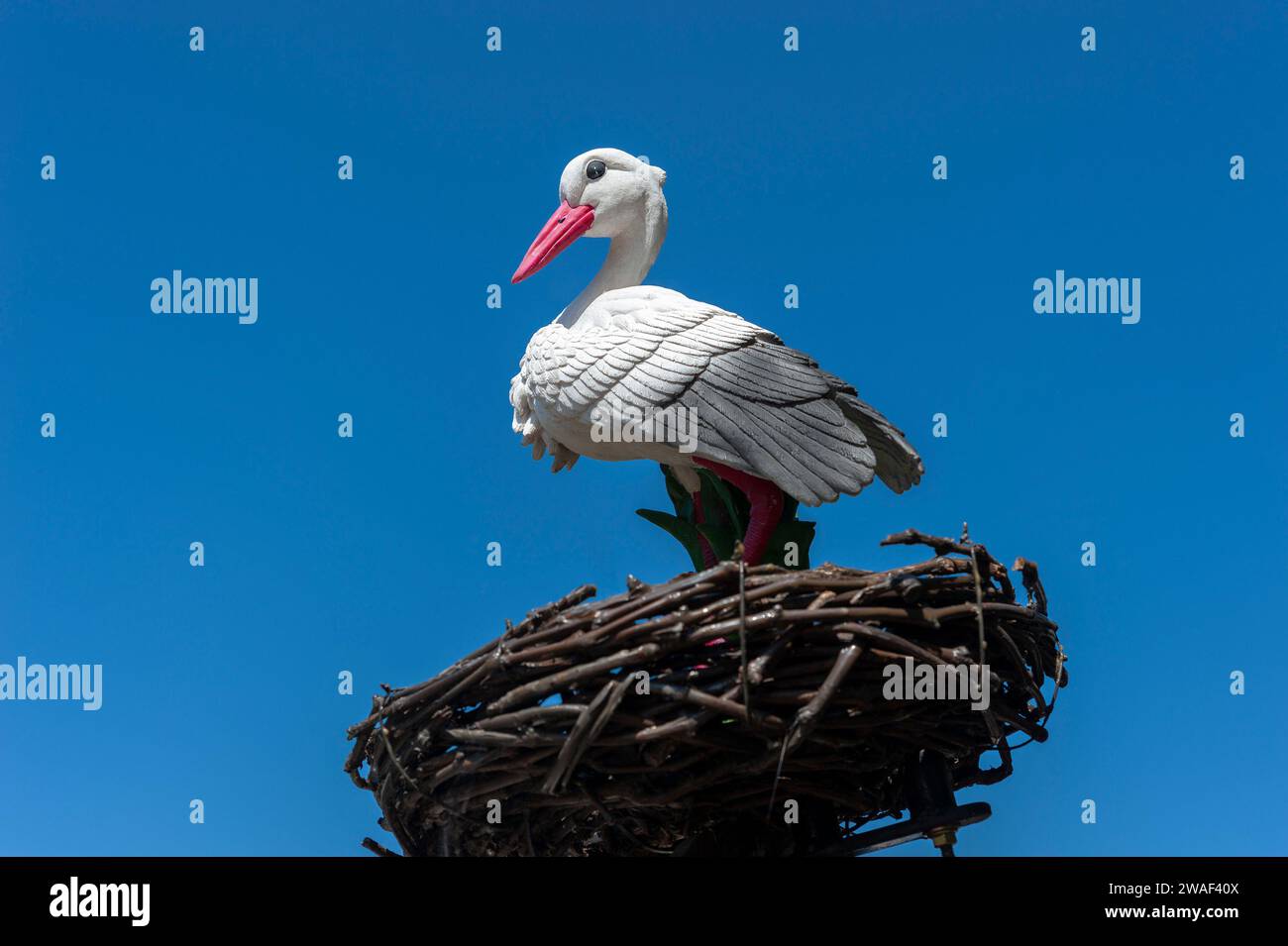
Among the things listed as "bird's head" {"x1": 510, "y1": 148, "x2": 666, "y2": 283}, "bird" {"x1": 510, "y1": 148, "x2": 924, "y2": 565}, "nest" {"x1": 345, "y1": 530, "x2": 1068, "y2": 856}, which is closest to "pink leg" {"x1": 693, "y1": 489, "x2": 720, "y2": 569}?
"bird" {"x1": 510, "y1": 148, "x2": 924, "y2": 565}

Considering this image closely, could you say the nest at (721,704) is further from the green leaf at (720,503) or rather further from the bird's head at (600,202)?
the bird's head at (600,202)

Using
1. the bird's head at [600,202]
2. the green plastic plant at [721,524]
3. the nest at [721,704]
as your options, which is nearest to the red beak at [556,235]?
the bird's head at [600,202]

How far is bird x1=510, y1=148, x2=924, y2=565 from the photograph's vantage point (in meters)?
3.25

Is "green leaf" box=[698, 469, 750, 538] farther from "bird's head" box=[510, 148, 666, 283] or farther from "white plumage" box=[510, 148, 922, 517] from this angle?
"bird's head" box=[510, 148, 666, 283]

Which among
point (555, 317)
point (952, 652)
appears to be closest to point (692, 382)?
point (555, 317)

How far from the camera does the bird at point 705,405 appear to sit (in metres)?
3.25

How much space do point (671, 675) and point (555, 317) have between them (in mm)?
1350

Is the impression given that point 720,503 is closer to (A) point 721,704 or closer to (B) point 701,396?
(B) point 701,396

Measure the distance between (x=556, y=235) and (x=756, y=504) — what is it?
1.01 m

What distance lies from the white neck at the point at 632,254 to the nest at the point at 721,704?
3.93 feet

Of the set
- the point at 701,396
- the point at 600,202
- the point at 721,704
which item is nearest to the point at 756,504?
the point at 701,396

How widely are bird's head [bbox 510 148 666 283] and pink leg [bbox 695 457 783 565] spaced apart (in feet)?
2.72
